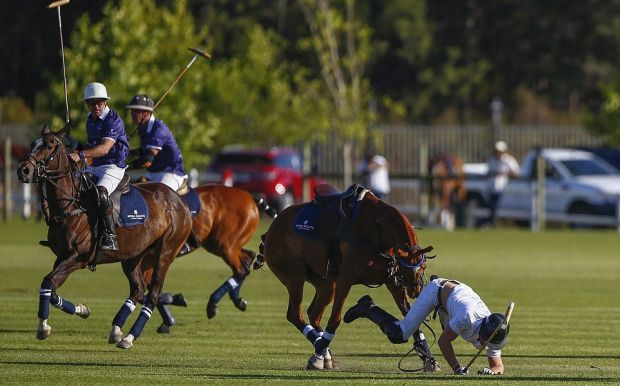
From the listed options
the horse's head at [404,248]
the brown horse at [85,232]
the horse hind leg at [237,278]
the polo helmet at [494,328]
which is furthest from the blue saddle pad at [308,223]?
the horse hind leg at [237,278]

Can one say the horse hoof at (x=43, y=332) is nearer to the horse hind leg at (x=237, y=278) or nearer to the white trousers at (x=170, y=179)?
the white trousers at (x=170, y=179)

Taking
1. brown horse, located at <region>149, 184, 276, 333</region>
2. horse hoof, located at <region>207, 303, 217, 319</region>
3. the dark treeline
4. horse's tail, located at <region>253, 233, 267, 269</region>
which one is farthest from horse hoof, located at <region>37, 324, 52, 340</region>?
the dark treeline

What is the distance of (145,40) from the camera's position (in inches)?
1612

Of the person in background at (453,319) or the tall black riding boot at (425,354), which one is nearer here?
the person in background at (453,319)

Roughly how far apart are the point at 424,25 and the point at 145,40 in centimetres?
3126

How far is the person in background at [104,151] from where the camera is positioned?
596 inches

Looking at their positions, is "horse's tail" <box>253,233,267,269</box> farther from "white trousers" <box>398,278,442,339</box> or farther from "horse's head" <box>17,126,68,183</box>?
"white trousers" <box>398,278,442,339</box>

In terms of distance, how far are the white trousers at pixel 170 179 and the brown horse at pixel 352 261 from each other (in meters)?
3.44

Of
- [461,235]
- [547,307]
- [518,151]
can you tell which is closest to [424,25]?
[518,151]

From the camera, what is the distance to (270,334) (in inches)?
635

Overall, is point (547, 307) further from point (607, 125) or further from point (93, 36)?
point (607, 125)

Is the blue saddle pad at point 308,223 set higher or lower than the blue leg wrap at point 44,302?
higher

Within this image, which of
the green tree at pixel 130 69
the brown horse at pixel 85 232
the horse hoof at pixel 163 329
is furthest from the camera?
the green tree at pixel 130 69

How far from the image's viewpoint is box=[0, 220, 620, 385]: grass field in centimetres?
1228
